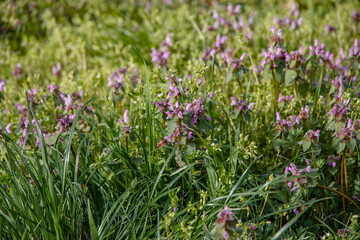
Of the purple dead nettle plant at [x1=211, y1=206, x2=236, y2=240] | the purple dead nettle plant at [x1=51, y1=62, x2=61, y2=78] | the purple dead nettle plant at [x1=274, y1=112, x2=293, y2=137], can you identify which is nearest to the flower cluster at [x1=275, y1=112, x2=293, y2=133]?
the purple dead nettle plant at [x1=274, y1=112, x2=293, y2=137]

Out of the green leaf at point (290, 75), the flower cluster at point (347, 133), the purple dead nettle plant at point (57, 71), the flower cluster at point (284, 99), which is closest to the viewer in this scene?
the flower cluster at point (347, 133)

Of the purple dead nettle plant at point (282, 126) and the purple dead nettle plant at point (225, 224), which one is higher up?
the purple dead nettle plant at point (225, 224)

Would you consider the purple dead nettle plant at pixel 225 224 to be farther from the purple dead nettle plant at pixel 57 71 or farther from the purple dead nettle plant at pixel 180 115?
Result: the purple dead nettle plant at pixel 57 71

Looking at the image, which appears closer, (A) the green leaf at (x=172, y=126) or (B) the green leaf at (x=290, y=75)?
(A) the green leaf at (x=172, y=126)

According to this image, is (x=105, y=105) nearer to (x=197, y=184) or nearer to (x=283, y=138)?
(x=197, y=184)

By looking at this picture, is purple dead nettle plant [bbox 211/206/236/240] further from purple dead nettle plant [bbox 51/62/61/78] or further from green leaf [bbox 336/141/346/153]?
purple dead nettle plant [bbox 51/62/61/78]

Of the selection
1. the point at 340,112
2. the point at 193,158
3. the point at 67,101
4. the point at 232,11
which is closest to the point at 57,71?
the point at 67,101

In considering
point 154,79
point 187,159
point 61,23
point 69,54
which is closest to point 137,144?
point 187,159

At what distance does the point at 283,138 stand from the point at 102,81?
2227 millimetres

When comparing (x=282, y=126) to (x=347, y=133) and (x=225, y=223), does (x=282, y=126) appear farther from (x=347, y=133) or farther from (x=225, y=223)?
(x=225, y=223)

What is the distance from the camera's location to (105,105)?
308 centimetres

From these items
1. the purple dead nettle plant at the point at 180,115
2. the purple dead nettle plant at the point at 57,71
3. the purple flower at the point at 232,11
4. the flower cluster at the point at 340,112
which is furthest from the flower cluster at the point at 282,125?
the purple dead nettle plant at the point at 57,71

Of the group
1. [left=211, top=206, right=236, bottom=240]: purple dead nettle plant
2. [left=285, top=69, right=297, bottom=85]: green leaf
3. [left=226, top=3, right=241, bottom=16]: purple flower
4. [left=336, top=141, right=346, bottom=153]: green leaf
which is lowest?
[left=336, top=141, right=346, bottom=153]: green leaf

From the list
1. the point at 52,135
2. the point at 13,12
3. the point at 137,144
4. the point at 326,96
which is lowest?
the point at 326,96
